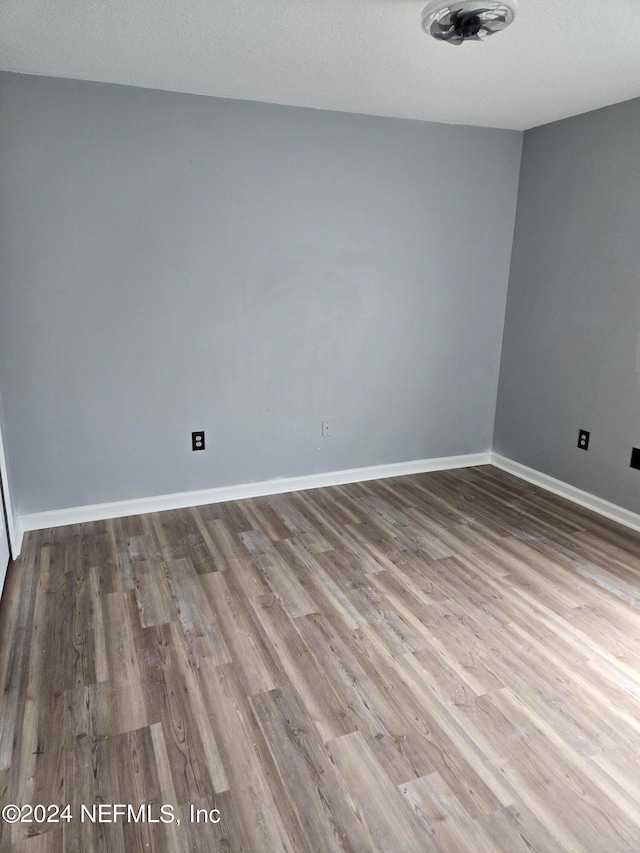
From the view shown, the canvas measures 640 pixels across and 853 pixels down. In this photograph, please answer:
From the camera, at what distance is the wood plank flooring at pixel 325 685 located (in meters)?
1.45

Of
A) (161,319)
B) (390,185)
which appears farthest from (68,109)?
(390,185)

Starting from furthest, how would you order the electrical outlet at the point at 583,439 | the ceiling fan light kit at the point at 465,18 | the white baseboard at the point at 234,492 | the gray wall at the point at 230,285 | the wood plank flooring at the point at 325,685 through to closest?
the electrical outlet at the point at 583,439 → the white baseboard at the point at 234,492 → the gray wall at the point at 230,285 → the ceiling fan light kit at the point at 465,18 → the wood plank flooring at the point at 325,685

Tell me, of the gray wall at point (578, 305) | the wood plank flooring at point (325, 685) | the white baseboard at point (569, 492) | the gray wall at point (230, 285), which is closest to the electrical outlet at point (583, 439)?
the gray wall at point (578, 305)

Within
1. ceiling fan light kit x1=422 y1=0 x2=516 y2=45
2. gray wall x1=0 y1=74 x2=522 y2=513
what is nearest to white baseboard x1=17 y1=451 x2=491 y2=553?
gray wall x1=0 y1=74 x2=522 y2=513

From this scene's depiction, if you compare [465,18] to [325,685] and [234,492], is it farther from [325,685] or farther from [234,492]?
[234,492]

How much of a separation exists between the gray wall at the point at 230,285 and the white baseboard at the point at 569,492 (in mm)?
477

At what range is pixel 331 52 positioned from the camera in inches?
89.5

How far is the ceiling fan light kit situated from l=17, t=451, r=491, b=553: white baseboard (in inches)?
95.4

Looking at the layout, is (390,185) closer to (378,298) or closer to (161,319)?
(378,298)

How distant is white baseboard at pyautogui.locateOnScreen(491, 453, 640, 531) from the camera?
3.19 meters

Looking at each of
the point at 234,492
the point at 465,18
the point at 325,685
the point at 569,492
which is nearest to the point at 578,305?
the point at 569,492

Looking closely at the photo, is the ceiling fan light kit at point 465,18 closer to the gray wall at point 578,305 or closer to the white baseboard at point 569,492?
the gray wall at point 578,305

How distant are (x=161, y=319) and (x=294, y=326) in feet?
Answer: 2.52

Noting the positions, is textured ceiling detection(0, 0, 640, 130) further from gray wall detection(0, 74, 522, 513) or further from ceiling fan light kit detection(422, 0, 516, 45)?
gray wall detection(0, 74, 522, 513)
